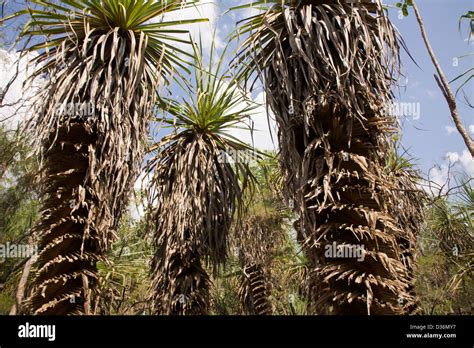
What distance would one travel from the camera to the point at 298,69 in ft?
11.5

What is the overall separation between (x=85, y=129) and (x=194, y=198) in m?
2.26

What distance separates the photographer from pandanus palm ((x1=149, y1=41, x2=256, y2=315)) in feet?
19.2

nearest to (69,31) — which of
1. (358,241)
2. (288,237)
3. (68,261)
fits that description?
(68,261)

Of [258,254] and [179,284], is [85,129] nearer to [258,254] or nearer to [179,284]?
[179,284]

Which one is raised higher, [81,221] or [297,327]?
[81,221]

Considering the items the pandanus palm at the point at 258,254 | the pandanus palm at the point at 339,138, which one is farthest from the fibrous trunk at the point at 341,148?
the pandanus palm at the point at 258,254

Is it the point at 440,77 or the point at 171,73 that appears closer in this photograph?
the point at 440,77

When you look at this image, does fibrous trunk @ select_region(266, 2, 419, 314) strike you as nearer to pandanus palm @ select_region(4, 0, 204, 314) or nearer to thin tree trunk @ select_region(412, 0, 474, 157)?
thin tree trunk @ select_region(412, 0, 474, 157)

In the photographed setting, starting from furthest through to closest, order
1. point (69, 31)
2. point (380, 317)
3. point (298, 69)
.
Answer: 1. point (69, 31)
2. point (298, 69)
3. point (380, 317)

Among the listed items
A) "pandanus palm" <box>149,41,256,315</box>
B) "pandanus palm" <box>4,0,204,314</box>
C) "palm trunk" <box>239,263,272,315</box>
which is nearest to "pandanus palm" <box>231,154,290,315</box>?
"palm trunk" <box>239,263,272,315</box>

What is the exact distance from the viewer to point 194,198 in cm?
578

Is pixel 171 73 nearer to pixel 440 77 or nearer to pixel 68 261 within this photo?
pixel 68 261

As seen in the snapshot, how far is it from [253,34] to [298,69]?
2.15 ft

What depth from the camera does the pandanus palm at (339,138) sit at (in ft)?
9.68
